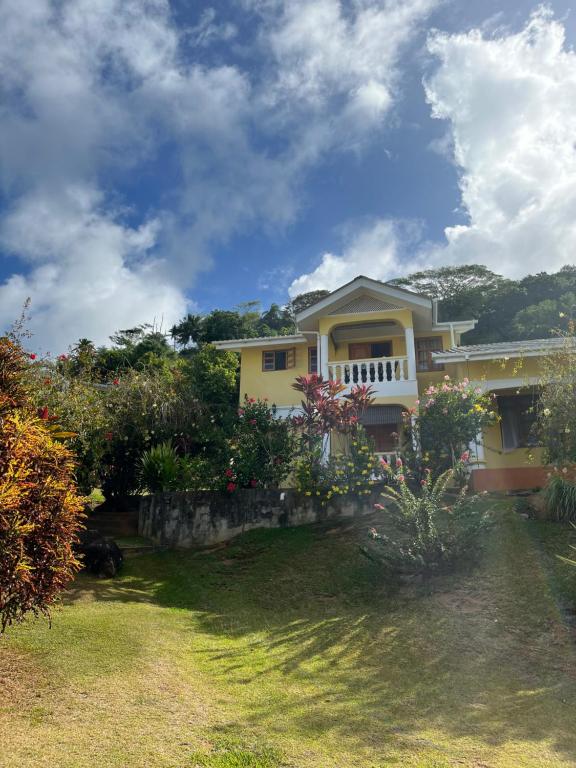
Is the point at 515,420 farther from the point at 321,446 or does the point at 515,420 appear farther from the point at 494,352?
the point at 321,446

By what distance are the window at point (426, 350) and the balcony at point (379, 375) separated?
1547 millimetres

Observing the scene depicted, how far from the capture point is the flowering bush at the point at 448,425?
1230 centimetres

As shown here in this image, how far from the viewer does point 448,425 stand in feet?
40.4

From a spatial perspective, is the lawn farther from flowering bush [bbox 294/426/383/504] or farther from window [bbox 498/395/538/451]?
window [bbox 498/395/538/451]

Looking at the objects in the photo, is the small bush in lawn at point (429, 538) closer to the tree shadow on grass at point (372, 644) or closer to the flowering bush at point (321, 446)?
the tree shadow on grass at point (372, 644)

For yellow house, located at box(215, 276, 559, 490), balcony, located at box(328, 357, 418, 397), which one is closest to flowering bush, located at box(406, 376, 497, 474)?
yellow house, located at box(215, 276, 559, 490)

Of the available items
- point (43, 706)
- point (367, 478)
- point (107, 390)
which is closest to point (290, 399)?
point (107, 390)

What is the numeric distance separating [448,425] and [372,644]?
654cm

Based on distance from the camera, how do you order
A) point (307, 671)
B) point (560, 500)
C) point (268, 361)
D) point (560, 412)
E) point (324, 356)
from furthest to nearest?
1. point (268, 361)
2. point (324, 356)
3. point (560, 500)
4. point (560, 412)
5. point (307, 671)

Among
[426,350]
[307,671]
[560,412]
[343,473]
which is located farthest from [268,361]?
[307,671]

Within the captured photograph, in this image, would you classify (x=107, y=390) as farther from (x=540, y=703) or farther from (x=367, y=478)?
(x=540, y=703)

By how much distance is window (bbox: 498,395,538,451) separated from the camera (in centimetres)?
1594

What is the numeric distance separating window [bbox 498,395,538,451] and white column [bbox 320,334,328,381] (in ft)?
18.9

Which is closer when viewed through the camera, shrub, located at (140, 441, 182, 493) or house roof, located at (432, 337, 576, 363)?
shrub, located at (140, 441, 182, 493)
